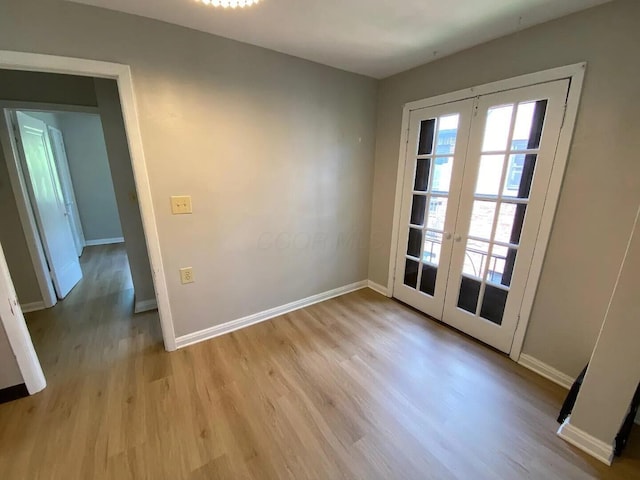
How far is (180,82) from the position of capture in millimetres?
1790

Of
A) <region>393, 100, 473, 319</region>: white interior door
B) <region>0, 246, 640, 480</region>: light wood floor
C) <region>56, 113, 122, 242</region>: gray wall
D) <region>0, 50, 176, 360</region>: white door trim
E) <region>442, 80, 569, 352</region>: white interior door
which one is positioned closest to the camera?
<region>0, 246, 640, 480</region>: light wood floor

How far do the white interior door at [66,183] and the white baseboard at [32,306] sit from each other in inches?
56.7

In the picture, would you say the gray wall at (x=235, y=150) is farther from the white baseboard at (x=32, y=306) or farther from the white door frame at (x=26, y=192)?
the white baseboard at (x=32, y=306)

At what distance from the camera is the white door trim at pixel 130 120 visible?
1411mm

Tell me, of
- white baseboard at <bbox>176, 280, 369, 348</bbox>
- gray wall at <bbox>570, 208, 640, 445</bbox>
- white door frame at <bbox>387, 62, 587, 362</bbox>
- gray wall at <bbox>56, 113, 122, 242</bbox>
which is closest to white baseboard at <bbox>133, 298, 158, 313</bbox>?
white baseboard at <bbox>176, 280, 369, 348</bbox>

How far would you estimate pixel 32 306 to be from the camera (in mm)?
2703

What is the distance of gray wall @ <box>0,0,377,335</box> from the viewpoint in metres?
1.60

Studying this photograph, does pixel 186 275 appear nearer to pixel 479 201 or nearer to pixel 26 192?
pixel 26 192

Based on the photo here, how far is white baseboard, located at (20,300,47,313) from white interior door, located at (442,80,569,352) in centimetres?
412

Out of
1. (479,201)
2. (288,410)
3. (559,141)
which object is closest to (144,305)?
(288,410)

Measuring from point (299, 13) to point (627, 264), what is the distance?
7.03 feet

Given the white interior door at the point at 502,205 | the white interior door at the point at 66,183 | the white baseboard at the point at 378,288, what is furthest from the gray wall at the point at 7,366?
the white interior door at the point at 502,205

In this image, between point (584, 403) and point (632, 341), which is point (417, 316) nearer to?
point (584, 403)

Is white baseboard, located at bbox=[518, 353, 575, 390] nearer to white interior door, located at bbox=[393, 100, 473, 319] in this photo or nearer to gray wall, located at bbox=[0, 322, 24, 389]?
white interior door, located at bbox=[393, 100, 473, 319]
